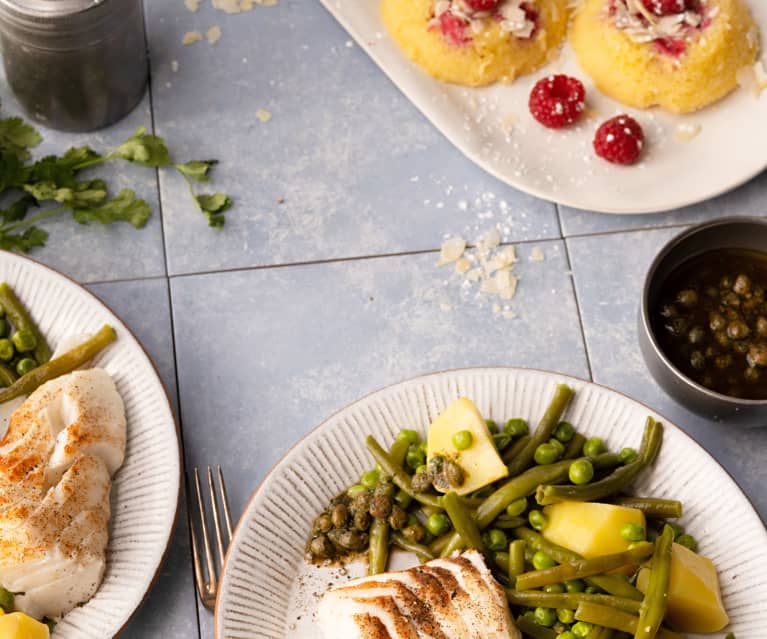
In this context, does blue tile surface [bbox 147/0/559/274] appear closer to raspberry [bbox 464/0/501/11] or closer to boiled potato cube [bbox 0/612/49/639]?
raspberry [bbox 464/0/501/11]

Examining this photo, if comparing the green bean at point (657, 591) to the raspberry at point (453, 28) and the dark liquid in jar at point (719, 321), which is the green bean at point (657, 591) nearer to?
the dark liquid in jar at point (719, 321)

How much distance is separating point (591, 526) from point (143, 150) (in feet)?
5.11

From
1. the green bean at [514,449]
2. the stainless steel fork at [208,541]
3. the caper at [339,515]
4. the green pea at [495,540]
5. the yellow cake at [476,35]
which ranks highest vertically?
A: the yellow cake at [476,35]

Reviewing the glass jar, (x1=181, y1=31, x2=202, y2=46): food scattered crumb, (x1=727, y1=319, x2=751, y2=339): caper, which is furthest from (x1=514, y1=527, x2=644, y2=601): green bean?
(x1=181, y1=31, x2=202, y2=46): food scattered crumb

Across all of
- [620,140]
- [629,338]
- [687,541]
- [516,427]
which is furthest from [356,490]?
[620,140]

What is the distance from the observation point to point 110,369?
2713 mm

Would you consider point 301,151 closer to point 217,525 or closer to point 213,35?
point 213,35

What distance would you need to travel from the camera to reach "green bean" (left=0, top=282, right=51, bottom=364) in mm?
2736

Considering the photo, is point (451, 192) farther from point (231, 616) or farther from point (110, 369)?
point (231, 616)

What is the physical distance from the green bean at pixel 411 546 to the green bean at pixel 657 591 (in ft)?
1.60

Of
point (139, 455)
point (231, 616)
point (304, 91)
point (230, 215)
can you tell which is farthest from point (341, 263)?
point (231, 616)

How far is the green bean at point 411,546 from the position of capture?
252cm

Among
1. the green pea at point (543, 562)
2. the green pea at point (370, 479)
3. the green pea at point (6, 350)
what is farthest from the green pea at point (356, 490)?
the green pea at point (6, 350)

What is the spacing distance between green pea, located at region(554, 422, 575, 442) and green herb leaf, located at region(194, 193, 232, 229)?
3.59ft
